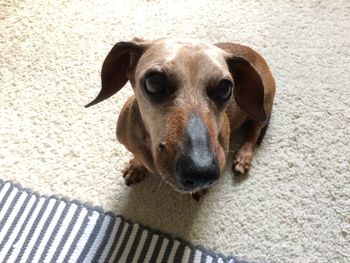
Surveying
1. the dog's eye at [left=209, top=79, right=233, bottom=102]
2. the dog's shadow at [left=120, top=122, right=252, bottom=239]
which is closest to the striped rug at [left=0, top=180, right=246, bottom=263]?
the dog's shadow at [left=120, top=122, right=252, bottom=239]

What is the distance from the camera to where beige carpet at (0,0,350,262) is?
1.83 meters

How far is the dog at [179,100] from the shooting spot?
50.3 inches

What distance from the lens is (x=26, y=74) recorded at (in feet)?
7.10

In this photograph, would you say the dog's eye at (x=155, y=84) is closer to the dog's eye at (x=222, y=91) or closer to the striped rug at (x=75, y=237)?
the dog's eye at (x=222, y=91)

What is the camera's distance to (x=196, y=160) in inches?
48.7

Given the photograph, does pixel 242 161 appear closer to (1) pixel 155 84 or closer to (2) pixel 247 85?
(2) pixel 247 85

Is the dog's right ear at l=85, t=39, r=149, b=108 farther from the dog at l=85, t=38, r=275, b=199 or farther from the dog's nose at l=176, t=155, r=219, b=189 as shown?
the dog's nose at l=176, t=155, r=219, b=189

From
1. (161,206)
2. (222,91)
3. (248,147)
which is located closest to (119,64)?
(222,91)

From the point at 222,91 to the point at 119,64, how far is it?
38 cm

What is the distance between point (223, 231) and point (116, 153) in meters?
0.56

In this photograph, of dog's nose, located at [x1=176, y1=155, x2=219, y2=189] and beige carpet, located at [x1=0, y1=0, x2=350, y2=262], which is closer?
dog's nose, located at [x1=176, y1=155, x2=219, y2=189]

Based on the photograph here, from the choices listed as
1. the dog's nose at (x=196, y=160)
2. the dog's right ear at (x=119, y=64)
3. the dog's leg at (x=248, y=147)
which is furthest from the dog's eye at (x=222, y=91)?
the dog's leg at (x=248, y=147)

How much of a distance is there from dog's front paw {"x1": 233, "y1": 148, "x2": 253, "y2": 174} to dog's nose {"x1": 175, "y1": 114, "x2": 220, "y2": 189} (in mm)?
654

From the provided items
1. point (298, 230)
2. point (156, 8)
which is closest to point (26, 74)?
point (156, 8)
